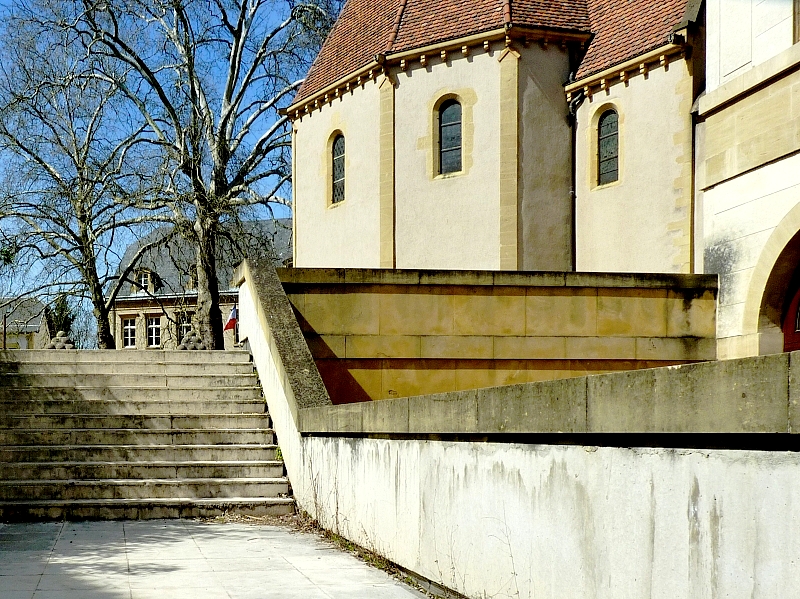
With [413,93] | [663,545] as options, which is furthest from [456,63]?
[663,545]

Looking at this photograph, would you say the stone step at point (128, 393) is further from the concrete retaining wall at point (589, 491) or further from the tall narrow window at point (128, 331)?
the tall narrow window at point (128, 331)

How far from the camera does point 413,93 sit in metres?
22.6

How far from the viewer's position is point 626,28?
21.3 metres

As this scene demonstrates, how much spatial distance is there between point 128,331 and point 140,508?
2424 inches

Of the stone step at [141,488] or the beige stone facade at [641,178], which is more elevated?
the beige stone facade at [641,178]

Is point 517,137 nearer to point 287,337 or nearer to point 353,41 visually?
point 353,41

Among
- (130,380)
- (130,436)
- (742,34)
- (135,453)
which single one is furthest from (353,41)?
(135,453)

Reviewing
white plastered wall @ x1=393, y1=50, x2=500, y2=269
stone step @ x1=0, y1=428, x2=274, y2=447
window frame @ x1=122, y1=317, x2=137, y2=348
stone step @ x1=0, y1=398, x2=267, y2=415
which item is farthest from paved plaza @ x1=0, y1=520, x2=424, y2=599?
window frame @ x1=122, y1=317, x2=137, y2=348

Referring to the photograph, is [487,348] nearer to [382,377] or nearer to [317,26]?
[382,377]

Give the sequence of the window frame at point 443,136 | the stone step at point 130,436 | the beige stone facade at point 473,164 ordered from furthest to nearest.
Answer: the window frame at point 443,136 < the beige stone facade at point 473,164 < the stone step at point 130,436

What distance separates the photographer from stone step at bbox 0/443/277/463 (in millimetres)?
10414

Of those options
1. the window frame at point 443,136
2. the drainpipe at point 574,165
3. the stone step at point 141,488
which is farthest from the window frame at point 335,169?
the stone step at point 141,488

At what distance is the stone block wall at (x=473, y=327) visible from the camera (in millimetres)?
12961

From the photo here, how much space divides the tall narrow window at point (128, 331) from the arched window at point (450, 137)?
165 ft
